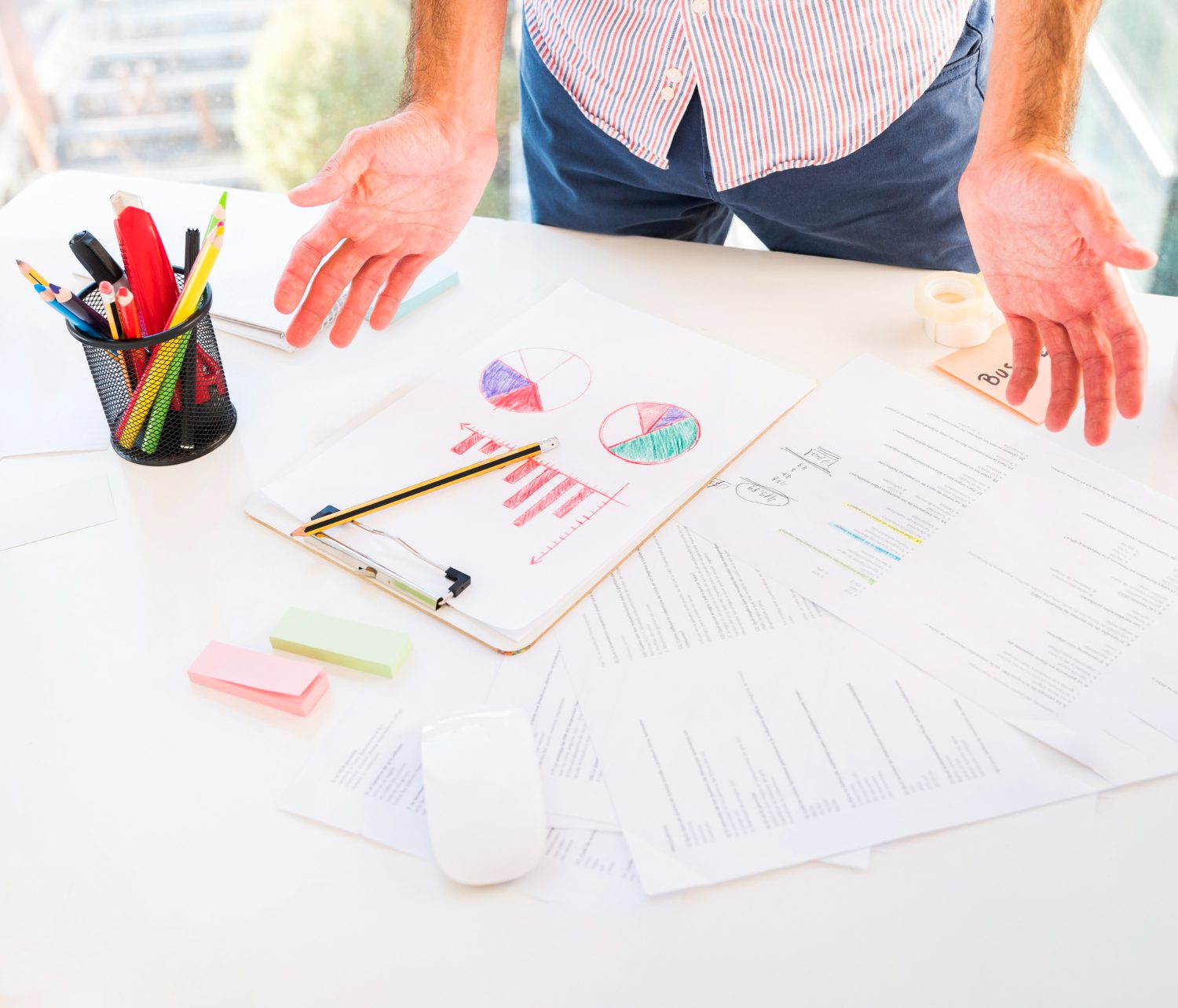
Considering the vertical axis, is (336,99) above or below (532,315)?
below

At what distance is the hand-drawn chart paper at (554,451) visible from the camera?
2.64 ft

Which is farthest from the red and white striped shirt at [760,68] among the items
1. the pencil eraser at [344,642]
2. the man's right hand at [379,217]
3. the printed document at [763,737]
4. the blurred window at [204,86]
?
the blurred window at [204,86]

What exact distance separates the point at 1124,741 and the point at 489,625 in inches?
16.8

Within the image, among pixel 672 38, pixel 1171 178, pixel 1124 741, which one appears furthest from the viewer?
pixel 1171 178

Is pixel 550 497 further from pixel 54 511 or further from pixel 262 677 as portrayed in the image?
pixel 54 511

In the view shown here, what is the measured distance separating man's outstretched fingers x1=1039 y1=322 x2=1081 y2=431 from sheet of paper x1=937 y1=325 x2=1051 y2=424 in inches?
1.8

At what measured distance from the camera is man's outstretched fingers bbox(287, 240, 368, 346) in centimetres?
98

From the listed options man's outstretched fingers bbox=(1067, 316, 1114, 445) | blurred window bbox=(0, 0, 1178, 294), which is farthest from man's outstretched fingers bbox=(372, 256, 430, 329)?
blurred window bbox=(0, 0, 1178, 294)

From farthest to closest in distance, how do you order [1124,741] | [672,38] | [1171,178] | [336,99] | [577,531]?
[336,99]
[1171,178]
[672,38]
[577,531]
[1124,741]

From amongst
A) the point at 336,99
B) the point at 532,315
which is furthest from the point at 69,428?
the point at 336,99

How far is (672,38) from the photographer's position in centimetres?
109

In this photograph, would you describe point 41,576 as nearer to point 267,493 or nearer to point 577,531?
point 267,493

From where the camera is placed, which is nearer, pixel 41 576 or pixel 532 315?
pixel 41 576

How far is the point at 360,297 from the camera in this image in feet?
3.26
